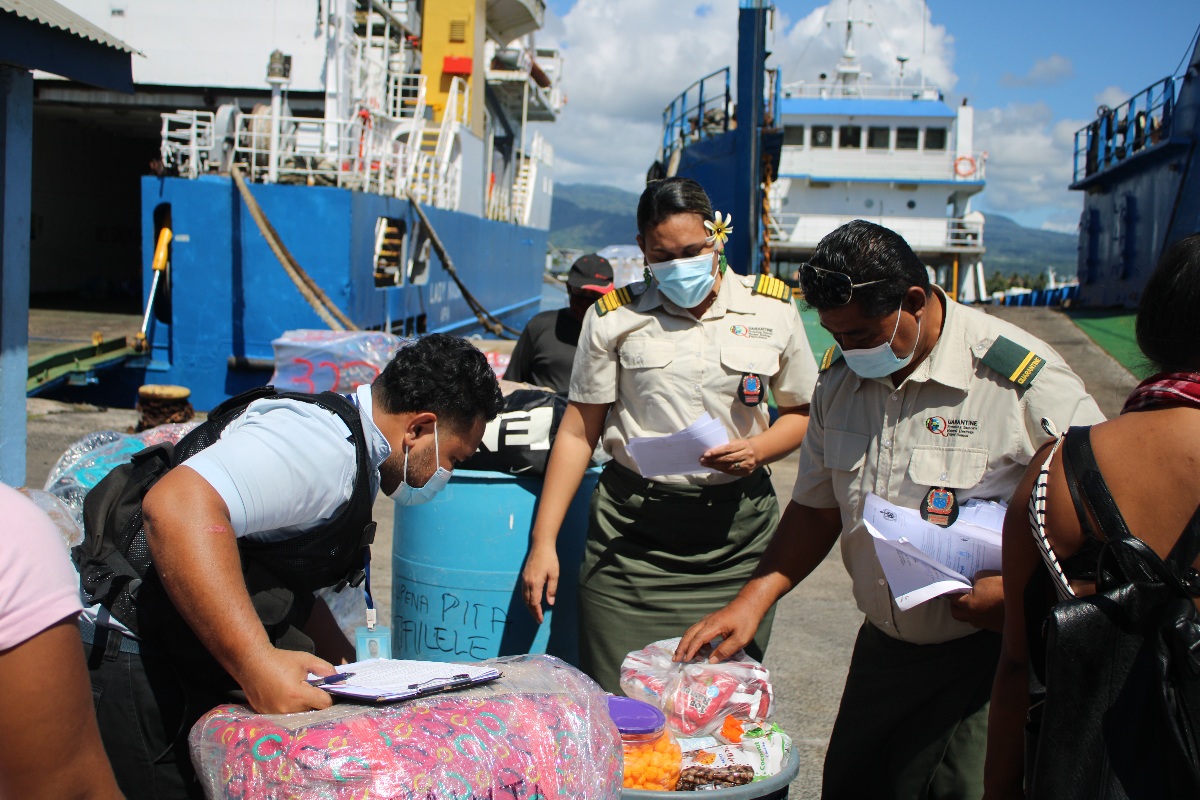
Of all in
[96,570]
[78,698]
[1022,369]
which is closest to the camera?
[78,698]

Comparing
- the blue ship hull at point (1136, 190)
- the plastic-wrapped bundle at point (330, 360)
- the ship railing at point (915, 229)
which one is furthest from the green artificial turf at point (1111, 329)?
the plastic-wrapped bundle at point (330, 360)

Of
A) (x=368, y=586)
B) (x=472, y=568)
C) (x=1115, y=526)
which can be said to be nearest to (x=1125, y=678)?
(x=1115, y=526)

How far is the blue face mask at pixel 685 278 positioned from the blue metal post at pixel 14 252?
366 centimetres

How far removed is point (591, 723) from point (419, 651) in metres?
1.51

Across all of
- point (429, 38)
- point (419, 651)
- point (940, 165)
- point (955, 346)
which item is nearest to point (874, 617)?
point (955, 346)

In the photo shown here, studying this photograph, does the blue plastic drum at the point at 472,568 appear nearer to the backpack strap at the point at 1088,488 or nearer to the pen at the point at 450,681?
the pen at the point at 450,681

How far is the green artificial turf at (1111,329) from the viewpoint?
10.5 meters

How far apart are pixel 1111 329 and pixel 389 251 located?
32.5 ft

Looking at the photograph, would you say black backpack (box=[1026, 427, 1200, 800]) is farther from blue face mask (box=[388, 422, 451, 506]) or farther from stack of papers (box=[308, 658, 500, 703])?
blue face mask (box=[388, 422, 451, 506])

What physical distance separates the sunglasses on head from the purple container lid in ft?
3.05

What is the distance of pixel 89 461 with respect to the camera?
2943mm

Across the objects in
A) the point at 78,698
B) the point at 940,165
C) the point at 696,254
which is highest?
the point at 940,165

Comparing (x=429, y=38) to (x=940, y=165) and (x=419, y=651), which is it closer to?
(x=940, y=165)

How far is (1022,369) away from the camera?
203 cm
